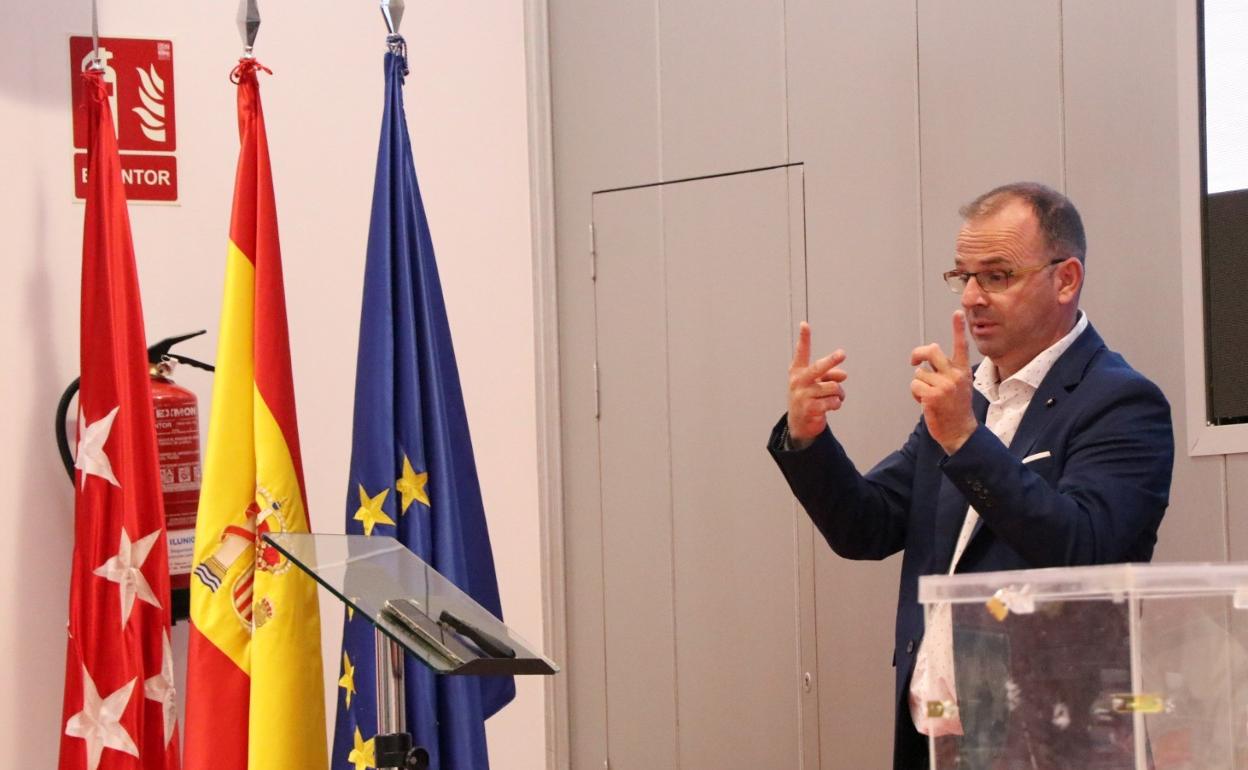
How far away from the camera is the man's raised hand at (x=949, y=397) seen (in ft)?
6.81

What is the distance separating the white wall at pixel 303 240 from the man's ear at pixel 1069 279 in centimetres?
135

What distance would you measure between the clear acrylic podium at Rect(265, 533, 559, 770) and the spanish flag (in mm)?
888

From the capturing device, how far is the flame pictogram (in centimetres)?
296

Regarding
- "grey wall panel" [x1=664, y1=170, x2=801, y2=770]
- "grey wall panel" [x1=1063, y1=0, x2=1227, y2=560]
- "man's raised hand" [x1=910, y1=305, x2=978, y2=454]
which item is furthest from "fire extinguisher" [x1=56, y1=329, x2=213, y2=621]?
"grey wall panel" [x1=1063, y1=0, x2=1227, y2=560]

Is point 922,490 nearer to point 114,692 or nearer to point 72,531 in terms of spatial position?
point 114,692

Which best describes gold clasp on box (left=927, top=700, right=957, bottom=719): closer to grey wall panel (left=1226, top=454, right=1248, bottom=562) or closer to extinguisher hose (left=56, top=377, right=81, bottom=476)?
grey wall panel (left=1226, top=454, right=1248, bottom=562)

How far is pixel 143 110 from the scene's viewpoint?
116 inches

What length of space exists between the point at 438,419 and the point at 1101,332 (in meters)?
1.25

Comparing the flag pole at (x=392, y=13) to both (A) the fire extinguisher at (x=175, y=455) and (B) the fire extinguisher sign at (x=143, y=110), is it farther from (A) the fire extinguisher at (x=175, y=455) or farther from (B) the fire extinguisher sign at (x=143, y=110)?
(A) the fire extinguisher at (x=175, y=455)

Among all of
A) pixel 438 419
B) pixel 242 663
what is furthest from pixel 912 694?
pixel 242 663

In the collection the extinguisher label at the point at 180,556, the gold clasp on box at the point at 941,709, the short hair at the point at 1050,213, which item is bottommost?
the extinguisher label at the point at 180,556

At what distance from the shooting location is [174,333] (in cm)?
297

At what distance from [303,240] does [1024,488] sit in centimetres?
173

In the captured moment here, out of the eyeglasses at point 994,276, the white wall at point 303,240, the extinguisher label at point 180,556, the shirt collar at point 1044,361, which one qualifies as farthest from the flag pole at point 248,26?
the shirt collar at point 1044,361
